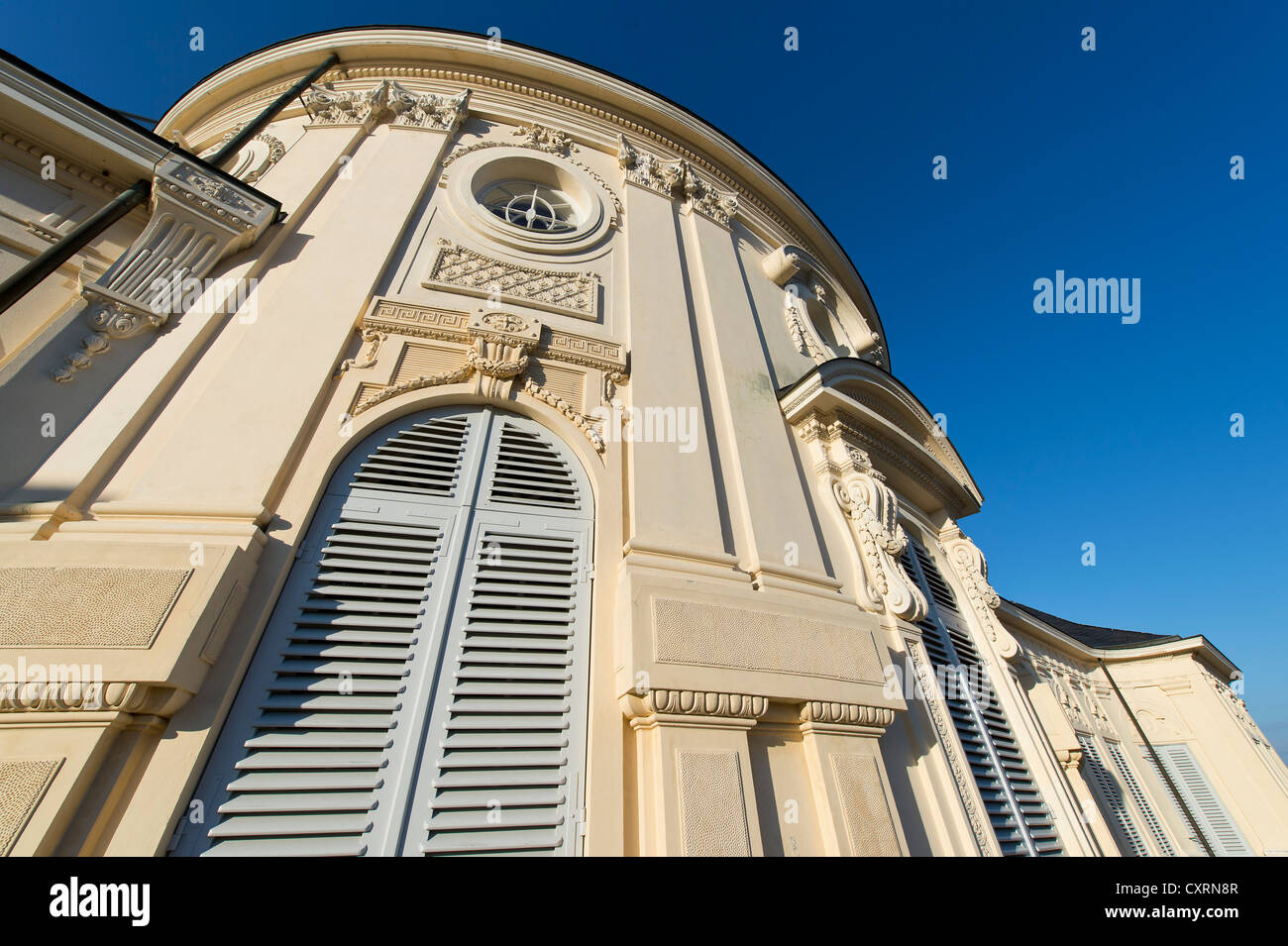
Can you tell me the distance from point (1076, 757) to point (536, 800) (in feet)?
33.7

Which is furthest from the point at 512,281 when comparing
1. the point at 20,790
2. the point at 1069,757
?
the point at 1069,757

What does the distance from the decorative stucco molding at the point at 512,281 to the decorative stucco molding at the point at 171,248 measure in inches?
58.2

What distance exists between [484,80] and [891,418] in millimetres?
7667

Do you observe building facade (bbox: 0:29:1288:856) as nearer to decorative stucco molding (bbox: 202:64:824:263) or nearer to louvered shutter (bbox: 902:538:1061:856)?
louvered shutter (bbox: 902:538:1061:856)

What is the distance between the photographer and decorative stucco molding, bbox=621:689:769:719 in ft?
9.09

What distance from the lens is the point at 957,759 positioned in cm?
415

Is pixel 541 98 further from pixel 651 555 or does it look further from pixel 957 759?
pixel 957 759

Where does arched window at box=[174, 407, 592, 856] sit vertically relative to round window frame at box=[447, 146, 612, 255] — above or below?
below

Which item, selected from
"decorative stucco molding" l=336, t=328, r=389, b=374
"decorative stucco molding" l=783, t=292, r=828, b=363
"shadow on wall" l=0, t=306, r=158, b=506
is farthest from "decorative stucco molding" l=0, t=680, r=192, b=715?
"decorative stucco molding" l=783, t=292, r=828, b=363

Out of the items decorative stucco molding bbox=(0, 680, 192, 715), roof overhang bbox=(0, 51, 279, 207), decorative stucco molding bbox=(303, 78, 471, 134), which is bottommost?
decorative stucco molding bbox=(0, 680, 192, 715)

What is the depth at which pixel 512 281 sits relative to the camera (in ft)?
16.5

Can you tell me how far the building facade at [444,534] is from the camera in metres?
2.39

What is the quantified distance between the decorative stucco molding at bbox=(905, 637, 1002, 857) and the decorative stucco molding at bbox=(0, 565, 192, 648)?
17.1 ft
